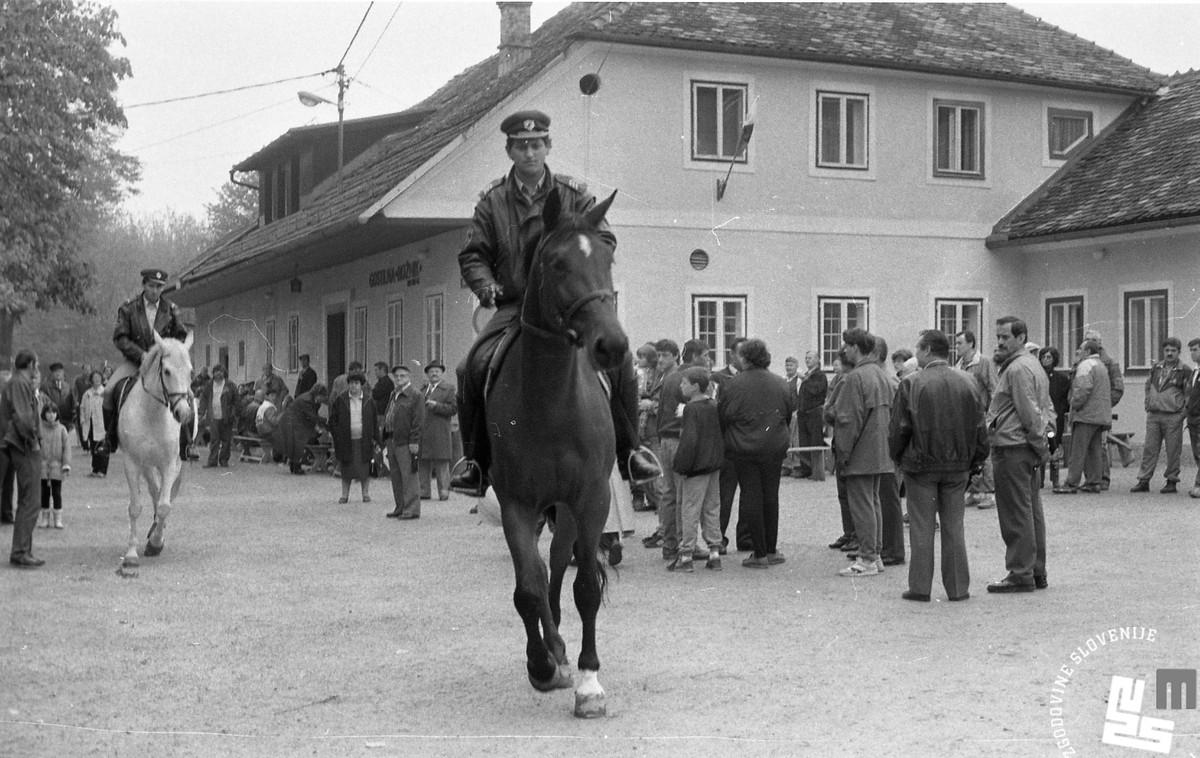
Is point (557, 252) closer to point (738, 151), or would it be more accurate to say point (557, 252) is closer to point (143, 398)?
point (143, 398)

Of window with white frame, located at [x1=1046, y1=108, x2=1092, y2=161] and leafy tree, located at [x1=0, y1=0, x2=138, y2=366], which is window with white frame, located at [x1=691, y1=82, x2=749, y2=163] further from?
leafy tree, located at [x1=0, y1=0, x2=138, y2=366]

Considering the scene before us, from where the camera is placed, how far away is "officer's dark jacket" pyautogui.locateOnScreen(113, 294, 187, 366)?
15477mm

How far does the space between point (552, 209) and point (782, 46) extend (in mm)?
20202

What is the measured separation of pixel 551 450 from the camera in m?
7.97

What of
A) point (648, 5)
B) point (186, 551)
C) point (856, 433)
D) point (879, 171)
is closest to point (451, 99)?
point (648, 5)

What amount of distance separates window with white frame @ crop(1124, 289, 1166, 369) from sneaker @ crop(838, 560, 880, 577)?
14.4 meters

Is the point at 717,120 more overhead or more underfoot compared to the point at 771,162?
more overhead

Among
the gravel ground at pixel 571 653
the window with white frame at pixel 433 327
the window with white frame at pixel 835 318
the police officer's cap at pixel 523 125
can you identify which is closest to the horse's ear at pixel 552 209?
the police officer's cap at pixel 523 125

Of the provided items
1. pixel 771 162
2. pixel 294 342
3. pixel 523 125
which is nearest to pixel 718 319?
pixel 771 162

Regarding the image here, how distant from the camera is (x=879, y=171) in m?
28.3

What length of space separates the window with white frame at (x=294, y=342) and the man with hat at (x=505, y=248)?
98.4 ft

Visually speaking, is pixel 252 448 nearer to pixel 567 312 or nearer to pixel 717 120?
pixel 717 120

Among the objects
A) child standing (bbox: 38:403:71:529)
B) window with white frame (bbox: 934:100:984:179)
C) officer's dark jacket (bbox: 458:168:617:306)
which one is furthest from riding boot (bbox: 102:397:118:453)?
window with white frame (bbox: 934:100:984:179)

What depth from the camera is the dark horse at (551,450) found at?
756cm
